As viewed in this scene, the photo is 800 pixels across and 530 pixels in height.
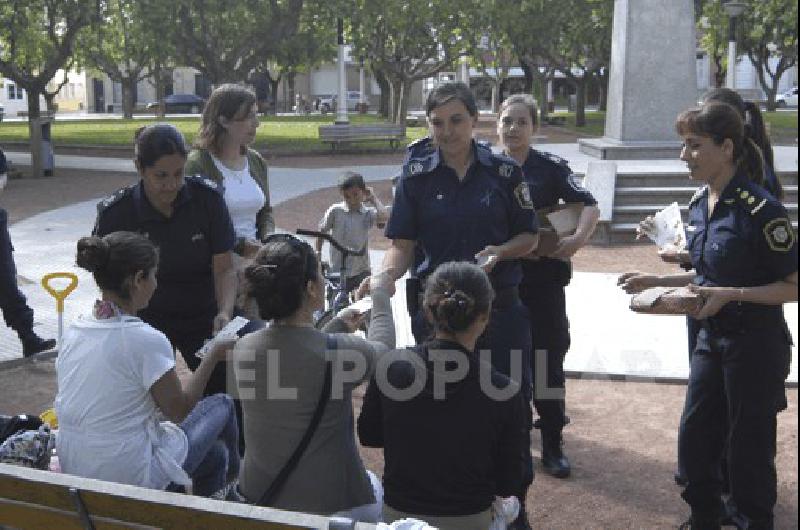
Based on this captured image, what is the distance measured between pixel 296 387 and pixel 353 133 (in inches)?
977

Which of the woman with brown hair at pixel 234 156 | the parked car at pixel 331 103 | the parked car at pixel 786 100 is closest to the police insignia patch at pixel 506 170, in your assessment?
the woman with brown hair at pixel 234 156

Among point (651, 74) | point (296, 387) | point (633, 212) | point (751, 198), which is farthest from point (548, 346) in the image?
point (651, 74)

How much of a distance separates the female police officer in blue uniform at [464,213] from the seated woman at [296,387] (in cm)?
101

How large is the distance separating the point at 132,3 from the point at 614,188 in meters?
19.0

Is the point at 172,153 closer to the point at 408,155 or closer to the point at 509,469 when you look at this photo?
the point at 408,155

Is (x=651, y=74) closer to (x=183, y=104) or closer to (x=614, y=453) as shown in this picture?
(x=614, y=453)

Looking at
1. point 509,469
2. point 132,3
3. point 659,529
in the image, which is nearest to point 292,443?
point 509,469

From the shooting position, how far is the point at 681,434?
169 inches

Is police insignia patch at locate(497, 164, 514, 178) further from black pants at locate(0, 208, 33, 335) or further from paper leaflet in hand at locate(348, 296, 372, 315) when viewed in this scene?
black pants at locate(0, 208, 33, 335)

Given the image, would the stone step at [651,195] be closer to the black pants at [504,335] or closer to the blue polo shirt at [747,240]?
the black pants at [504,335]

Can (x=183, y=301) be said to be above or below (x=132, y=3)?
below

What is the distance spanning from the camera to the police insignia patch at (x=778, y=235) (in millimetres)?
3848

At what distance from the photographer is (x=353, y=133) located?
27766 millimetres

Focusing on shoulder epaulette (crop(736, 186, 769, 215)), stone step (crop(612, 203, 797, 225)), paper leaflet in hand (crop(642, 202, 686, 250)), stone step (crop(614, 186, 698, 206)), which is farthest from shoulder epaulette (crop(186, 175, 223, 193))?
stone step (crop(614, 186, 698, 206))
